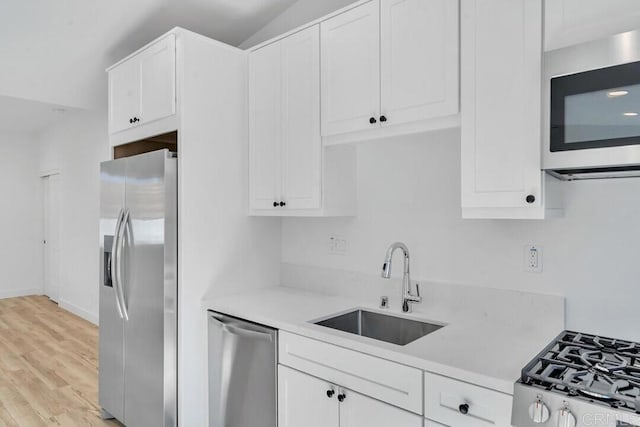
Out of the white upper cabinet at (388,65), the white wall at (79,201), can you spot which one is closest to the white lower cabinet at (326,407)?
the white upper cabinet at (388,65)

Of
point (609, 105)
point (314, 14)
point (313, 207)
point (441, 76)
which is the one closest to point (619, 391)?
point (609, 105)

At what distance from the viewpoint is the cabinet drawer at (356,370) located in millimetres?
1611

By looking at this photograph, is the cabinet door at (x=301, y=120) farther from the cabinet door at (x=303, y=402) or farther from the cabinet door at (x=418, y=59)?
→ the cabinet door at (x=303, y=402)

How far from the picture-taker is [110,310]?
290 centimetres

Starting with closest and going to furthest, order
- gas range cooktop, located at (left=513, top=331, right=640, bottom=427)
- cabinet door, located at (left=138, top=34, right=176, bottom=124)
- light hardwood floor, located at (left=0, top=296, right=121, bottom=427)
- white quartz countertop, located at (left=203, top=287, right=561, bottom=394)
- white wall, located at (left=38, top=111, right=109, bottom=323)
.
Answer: gas range cooktop, located at (left=513, top=331, right=640, bottom=427) < white quartz countertop, located at (left=203, top=287, right=561, bottom=394) < cabinet door, located at (left=138, top=34, right=176, bottom=124) < light hardwood floor, located at (left=0, top=296, right=121, bottom=427) < white wall, located at (left=38, top=111, right=109, bottom=323)

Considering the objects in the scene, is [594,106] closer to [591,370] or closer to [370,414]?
[591,370]

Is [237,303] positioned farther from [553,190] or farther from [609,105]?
[609,105]

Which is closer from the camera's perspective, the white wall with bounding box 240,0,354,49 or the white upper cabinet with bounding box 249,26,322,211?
the white upper cabinet with bounding box 249,26,322,211

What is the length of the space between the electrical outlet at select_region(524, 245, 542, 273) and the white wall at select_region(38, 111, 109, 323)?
14.7ft

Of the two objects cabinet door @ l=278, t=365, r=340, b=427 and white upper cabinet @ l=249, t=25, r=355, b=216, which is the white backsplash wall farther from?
cabinet door @ l=278, t=365, r=340, b=427

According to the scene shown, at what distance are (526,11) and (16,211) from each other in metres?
7.64

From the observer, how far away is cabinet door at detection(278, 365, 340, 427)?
190 centimetres

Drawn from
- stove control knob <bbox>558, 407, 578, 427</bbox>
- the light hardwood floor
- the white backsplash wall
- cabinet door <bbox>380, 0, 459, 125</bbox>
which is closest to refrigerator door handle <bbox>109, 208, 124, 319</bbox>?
the light hardwood floor

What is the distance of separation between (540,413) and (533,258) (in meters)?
0.83
